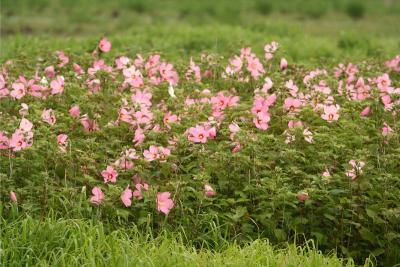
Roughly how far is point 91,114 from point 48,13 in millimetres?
8481

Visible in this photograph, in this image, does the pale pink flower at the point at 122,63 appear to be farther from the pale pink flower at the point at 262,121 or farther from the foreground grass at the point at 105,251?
the foreground grass at the point at 105,251

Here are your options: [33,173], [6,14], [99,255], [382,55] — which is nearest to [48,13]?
[6,14]

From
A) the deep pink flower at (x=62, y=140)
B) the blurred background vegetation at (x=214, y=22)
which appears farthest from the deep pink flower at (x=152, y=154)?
the blurred background vegetation at (x=214, y=22)

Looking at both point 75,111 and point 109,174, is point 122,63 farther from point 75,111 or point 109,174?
point 109,174

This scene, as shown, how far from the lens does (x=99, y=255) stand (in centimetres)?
355

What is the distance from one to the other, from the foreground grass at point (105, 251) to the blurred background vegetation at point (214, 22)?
15.4ft

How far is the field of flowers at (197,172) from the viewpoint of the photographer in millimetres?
3879

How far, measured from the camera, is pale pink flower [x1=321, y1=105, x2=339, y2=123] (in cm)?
463

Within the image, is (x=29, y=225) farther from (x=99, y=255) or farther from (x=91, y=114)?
(x=91, y=114)

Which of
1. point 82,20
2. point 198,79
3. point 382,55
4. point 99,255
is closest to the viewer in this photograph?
point 99,255

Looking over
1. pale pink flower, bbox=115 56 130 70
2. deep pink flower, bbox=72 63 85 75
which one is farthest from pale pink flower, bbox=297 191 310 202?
deep pink flower, bbox=72 63 85 75

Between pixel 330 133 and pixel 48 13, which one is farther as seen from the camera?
pixel 48 13

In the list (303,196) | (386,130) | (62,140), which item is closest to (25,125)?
(62,140)

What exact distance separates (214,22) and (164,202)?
720cm
